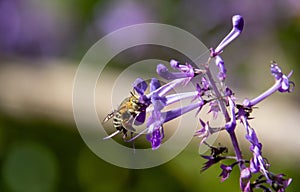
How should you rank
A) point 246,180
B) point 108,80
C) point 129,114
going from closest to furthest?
point 246,180
point 129,114
point 108,80

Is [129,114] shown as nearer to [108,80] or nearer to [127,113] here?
[127,113]

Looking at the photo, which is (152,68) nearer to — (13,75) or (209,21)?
(209,21)

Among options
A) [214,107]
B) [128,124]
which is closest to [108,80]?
[128,124]

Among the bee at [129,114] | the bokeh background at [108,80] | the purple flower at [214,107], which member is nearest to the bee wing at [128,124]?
the bee at [129,114]

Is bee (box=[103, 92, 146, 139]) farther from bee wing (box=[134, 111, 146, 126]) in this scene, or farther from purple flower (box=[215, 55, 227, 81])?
purple flower (box=[215, 55, 227, 81])

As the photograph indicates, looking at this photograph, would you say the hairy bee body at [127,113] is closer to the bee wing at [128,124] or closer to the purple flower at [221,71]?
the bee wing at [128,124]

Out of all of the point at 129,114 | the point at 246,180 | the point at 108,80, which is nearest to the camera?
the point at 246,180

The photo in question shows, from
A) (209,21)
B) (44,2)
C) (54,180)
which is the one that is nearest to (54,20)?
(44,2)
